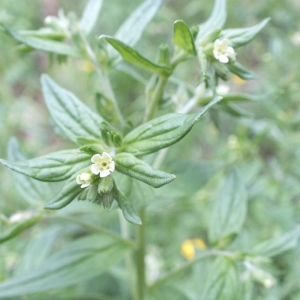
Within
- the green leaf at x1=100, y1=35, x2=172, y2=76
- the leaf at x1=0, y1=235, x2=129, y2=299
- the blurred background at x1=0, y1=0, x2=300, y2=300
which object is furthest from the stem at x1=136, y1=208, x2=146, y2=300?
the green leaf at x1=100, y1=35, x2=172, y2=76

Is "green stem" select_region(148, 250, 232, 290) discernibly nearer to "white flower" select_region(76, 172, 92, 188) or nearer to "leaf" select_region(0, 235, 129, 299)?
"leaf" select_region(0, 235, 129, 299)

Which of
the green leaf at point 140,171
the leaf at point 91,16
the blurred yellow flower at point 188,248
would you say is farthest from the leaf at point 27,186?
the blurred yellow flower at point 188,248

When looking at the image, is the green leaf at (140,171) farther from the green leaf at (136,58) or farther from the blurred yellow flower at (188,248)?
the blurred yellow flower at (188,248)

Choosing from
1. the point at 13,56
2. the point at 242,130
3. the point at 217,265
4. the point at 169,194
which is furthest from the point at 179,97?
the point at 13,56

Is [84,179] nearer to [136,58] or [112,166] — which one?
[112,166]

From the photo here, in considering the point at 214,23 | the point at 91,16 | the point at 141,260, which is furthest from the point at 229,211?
the point at 91,16
